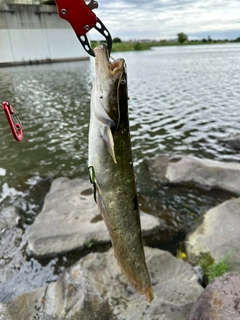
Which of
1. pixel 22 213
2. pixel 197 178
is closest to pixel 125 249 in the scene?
pixel 22 213

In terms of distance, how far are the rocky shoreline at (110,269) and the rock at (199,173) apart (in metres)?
0.03

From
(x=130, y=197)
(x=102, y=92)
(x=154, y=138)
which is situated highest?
(x=102, y=92)

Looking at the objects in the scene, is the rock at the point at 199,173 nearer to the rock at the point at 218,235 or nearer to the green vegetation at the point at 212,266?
the rock at the point at 218,235

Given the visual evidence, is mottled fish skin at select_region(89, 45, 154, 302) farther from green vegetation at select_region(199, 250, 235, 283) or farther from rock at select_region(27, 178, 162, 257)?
rock at select_region(27, 178, 162, 257)

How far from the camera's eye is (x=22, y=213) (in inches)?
274

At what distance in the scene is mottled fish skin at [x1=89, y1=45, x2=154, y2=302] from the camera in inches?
87.4

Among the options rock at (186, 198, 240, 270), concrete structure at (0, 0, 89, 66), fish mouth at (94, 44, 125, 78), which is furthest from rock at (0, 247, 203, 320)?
concrete structure at (0, 0, 89, 66)

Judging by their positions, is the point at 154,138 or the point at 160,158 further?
the point at 154,138

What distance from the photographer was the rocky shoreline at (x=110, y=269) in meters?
3.65

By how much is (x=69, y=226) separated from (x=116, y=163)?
378 cm

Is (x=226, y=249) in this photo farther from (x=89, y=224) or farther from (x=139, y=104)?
(x=139, y=104)

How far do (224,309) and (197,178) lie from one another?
4.92 meters

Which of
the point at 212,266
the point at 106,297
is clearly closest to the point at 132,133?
the point at 212,266

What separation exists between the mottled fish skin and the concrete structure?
4536 centimetres
